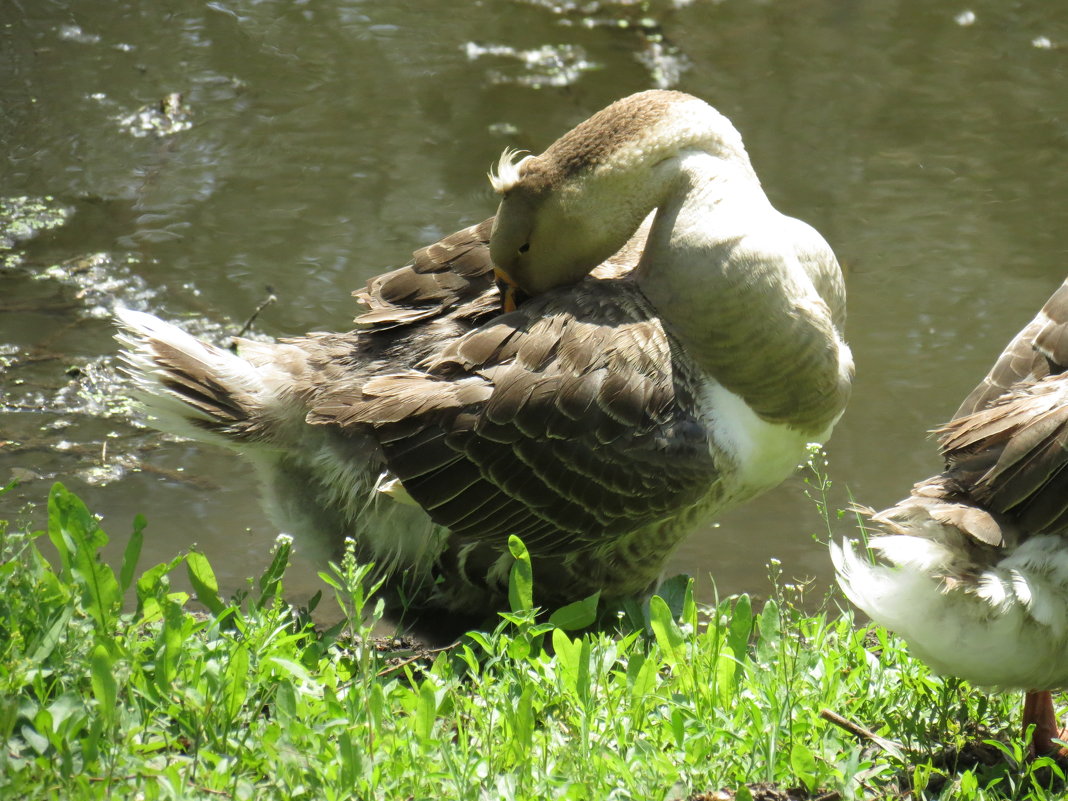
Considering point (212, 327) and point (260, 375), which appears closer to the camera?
point (260, 375)

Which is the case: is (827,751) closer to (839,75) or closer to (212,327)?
(212,327)

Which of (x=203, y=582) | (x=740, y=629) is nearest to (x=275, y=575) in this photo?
(x=203, y=582)

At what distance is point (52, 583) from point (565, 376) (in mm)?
1651

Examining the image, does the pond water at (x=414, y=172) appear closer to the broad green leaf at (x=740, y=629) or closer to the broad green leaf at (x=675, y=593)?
the broad green leaf at (x=675, y=593)

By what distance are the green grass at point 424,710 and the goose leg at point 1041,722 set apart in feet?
0.24

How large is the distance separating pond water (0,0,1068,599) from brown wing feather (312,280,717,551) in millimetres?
1333

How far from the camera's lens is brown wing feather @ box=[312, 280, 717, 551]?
3988 mm

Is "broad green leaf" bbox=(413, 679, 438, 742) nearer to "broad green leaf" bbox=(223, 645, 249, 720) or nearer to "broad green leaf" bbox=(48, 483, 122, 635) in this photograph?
"broad green leaf" bbox=(223, 645, 249, 720)

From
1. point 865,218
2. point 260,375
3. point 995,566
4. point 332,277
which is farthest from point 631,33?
point 995,566

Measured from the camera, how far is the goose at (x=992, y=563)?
3.10 metres

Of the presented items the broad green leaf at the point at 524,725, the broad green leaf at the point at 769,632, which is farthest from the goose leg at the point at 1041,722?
the broad green leaf at the point at 524,725

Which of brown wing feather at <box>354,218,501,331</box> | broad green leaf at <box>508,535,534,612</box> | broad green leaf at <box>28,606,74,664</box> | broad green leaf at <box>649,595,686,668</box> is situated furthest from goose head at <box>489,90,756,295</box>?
broad green leaf at <box>28,606,74,664</box>

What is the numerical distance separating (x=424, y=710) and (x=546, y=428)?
48.6 inches

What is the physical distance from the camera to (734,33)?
9430 millimetres
